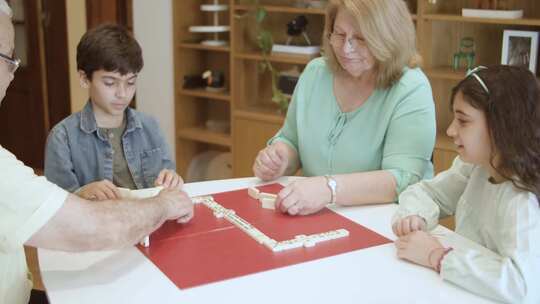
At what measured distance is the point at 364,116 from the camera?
2.00 meters

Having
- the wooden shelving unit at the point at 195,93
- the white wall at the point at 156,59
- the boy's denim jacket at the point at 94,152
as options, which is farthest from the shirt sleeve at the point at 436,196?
the white wall at the point at 156,59

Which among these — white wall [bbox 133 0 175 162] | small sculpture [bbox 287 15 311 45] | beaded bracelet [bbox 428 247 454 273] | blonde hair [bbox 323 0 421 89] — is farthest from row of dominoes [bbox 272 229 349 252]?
white wall [bbox 133 0 175 162]

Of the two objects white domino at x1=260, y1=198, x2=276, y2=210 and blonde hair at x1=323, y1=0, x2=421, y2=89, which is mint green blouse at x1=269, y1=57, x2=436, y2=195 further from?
white domino at x1=260, y1=198, x2=276, y2=210

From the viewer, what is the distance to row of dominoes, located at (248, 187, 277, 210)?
69.3 inches

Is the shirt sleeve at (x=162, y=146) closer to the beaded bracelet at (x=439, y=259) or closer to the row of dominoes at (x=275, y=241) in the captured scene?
the row of dominoes at (x=275, y=241)

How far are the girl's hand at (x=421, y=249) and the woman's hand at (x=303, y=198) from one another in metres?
0.31

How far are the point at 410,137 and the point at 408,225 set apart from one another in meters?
0.43

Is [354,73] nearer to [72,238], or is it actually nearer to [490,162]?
[490,162]

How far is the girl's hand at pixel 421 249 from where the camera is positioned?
4.56ft

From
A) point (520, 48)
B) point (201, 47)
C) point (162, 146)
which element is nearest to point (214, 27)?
point (201, 47)

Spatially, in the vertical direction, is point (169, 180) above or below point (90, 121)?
below

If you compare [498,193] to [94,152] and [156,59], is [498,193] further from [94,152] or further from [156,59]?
[156,59]

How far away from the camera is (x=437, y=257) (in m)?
1.38

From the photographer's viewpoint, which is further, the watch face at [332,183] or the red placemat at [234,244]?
the watch face at [332,183]
